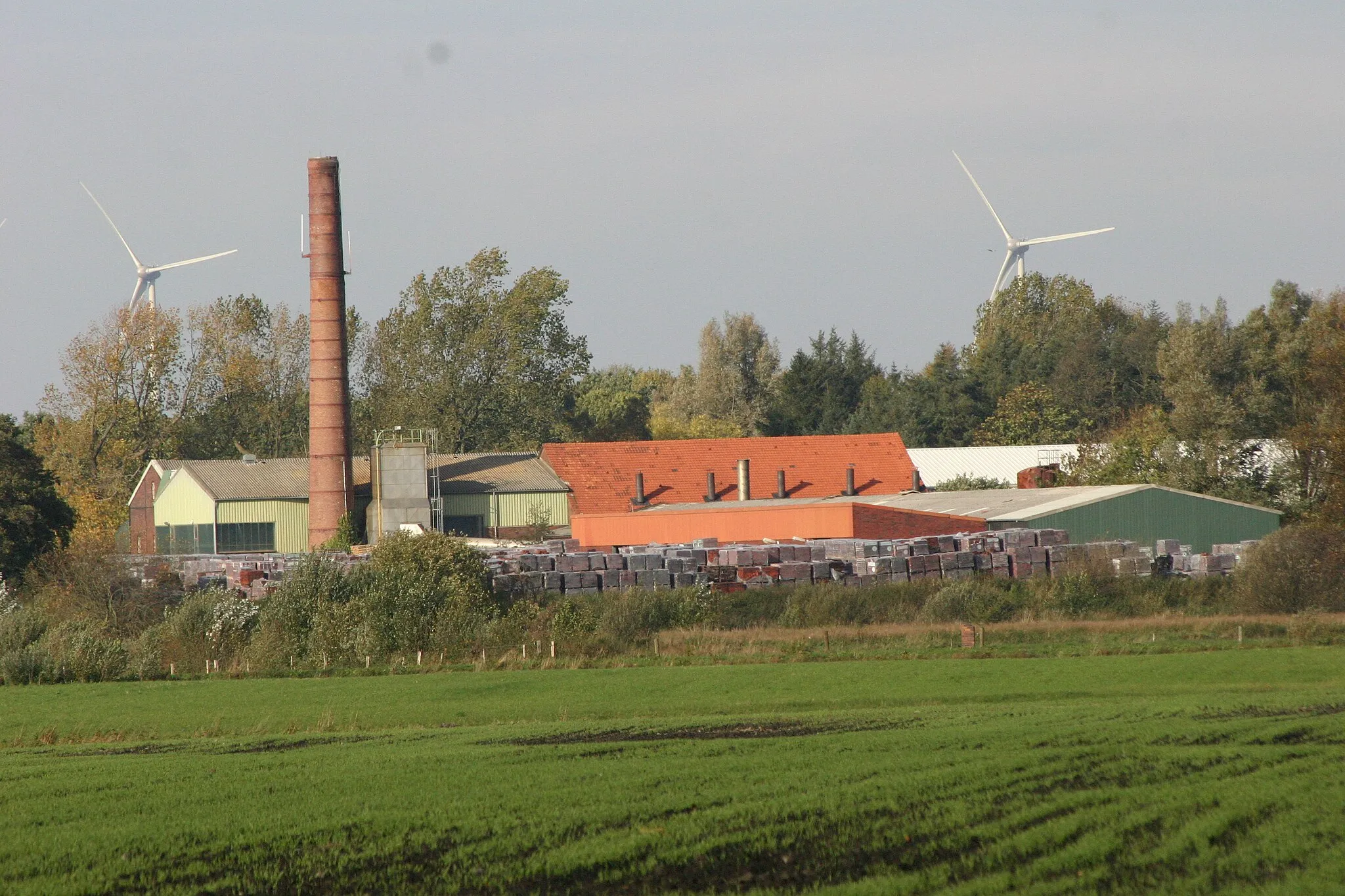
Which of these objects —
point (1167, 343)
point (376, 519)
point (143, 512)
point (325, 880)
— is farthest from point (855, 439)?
point (325, 880)

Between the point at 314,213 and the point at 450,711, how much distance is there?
127ft

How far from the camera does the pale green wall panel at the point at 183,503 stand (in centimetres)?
6084

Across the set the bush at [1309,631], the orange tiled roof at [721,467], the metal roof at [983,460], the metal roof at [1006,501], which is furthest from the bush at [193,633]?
the metal roof at [983,460]

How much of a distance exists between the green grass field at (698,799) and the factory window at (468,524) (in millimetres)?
41244

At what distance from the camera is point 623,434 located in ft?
300

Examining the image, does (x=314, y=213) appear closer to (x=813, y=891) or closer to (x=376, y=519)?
(x=376, y=519)

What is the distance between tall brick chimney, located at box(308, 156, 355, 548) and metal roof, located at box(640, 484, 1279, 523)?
12.9 m

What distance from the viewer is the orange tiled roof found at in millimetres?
63594

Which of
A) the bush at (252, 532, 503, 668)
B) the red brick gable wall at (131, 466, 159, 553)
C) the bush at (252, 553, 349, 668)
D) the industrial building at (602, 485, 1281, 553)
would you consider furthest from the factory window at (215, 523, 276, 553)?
the bush at (252, 553, 349, 668)

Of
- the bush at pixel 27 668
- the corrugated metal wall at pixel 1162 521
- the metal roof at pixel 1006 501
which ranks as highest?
the metal roof at pixel 1006 501

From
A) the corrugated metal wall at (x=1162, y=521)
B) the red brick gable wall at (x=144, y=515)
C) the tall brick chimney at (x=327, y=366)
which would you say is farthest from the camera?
the red brick gable wall at (x=144, y=515)

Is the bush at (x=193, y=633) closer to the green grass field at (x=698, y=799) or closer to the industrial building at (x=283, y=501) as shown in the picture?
the green grass field at (x=698, y=799)

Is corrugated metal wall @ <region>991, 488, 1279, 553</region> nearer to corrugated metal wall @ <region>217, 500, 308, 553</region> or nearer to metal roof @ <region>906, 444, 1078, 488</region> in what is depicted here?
metal roof @ <region>906, 444, 1078, 488</region>

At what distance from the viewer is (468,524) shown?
208 feet
